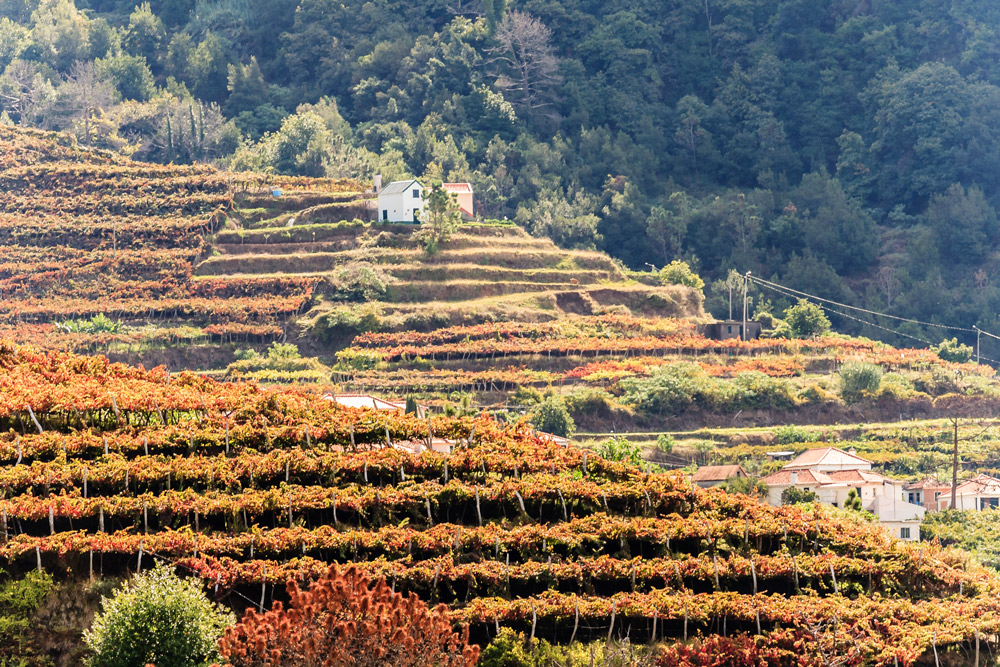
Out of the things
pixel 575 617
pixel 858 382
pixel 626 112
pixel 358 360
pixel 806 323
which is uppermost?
pixel 626 112

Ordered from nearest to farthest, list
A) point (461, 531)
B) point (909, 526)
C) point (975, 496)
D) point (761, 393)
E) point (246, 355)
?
point (461, 531) < point (909, 526) < point (975, 496) < point (761, 393) < point (246, 355)

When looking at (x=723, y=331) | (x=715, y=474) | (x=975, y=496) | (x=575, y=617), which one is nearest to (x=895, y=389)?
(x=723, y=331)

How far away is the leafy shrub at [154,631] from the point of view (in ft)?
73.1

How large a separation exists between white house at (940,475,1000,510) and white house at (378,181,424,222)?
2968 cm

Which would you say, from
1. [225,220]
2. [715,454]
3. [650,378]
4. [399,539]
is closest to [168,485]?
[399,539]

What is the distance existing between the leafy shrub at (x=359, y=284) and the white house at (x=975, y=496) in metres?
25.1

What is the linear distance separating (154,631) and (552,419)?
1257 inches

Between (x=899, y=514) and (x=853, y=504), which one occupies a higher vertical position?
(x=853, y=504)

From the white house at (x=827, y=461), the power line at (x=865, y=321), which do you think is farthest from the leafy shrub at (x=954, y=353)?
the white house at (x=827, y=461)

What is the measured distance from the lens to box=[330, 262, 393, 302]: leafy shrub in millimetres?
64812

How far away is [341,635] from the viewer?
2019 centimetres

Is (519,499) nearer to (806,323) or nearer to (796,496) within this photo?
(796,496)

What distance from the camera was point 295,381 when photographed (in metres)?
56.6

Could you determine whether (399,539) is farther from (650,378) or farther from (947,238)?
(947,238)
